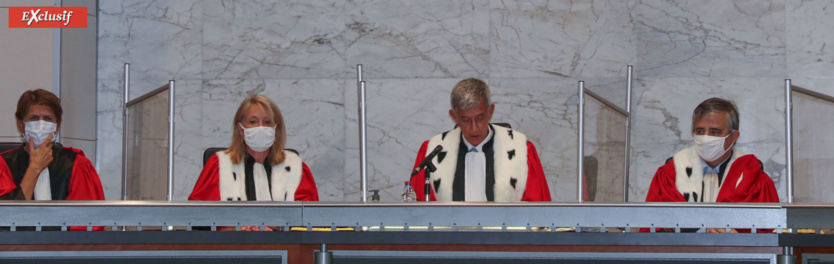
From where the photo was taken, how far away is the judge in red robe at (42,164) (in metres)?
5.18

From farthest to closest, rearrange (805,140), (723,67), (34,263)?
(723,67) < (805,140) < (34,263)

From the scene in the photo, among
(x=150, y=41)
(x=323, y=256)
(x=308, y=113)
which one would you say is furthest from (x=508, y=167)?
(x=150, y=41)

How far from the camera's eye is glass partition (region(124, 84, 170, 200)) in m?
6.10

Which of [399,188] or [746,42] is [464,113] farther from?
[746,42]

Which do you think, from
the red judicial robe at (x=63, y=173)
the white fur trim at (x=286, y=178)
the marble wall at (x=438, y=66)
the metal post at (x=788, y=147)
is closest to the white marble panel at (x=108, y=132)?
the marble wall at (x=438, y=66)

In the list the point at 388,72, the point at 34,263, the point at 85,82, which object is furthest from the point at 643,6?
the point at 34,263

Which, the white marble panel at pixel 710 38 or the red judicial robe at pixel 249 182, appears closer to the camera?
the red judicial robe at pixel 249 182

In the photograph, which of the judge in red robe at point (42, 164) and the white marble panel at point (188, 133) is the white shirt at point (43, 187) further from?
the white marble panel at point (188, 133)

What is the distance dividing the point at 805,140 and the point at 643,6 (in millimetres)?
2154

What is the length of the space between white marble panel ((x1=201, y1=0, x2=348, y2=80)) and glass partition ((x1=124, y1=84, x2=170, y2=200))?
1.45 m

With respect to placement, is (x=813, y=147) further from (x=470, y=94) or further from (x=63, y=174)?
(x=63, y=174)

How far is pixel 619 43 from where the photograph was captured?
750 centimetres

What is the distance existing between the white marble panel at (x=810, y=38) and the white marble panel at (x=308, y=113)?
A: 3.48 m
